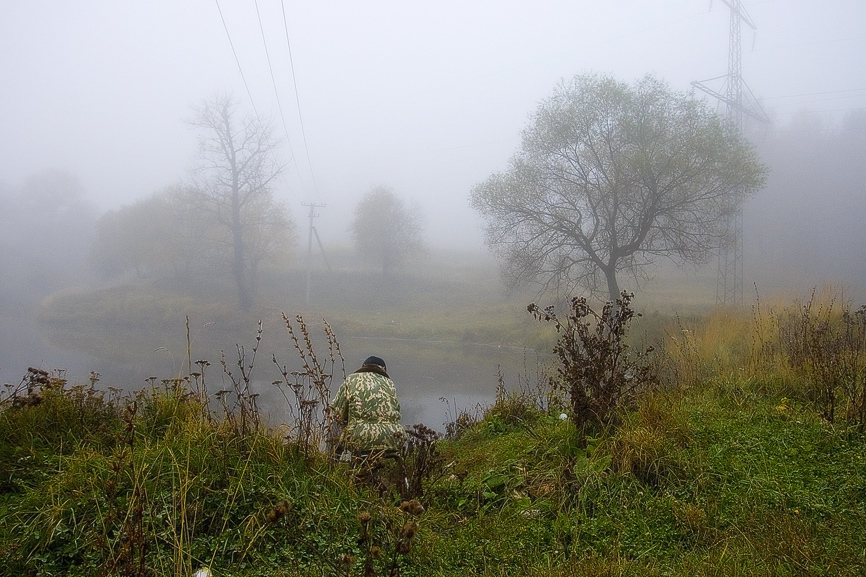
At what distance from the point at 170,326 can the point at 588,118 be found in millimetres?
19911

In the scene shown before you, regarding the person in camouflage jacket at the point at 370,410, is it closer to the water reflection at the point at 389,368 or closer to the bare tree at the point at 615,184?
the water reflection at the point at 389,368

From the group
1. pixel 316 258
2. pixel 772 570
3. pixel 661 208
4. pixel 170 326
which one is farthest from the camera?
pixel 316 258

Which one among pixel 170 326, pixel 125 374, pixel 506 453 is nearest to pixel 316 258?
pixel 170 326

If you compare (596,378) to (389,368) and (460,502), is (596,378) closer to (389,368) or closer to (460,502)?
(460,502)

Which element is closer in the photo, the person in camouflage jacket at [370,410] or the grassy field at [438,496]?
the grassy field at [438,496]

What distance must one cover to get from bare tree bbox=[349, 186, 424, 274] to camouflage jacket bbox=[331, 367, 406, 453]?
34704 millimetres

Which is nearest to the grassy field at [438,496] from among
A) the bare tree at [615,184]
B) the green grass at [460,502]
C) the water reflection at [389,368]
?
the green grass at [460,502]

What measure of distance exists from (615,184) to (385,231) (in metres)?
26.2

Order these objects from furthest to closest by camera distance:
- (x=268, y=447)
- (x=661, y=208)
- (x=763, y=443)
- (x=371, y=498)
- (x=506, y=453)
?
(x=661, y=208) → (x=506, y=453) → (x=763, y=443) → (x=268, y=447) → (x=371, y=498)

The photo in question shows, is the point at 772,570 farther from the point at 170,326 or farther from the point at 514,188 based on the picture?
the point at 170,326

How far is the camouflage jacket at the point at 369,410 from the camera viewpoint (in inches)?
169

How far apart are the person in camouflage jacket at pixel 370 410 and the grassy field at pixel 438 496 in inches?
14.6

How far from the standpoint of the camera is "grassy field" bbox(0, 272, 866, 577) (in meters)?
2.26

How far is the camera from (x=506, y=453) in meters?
4.68
